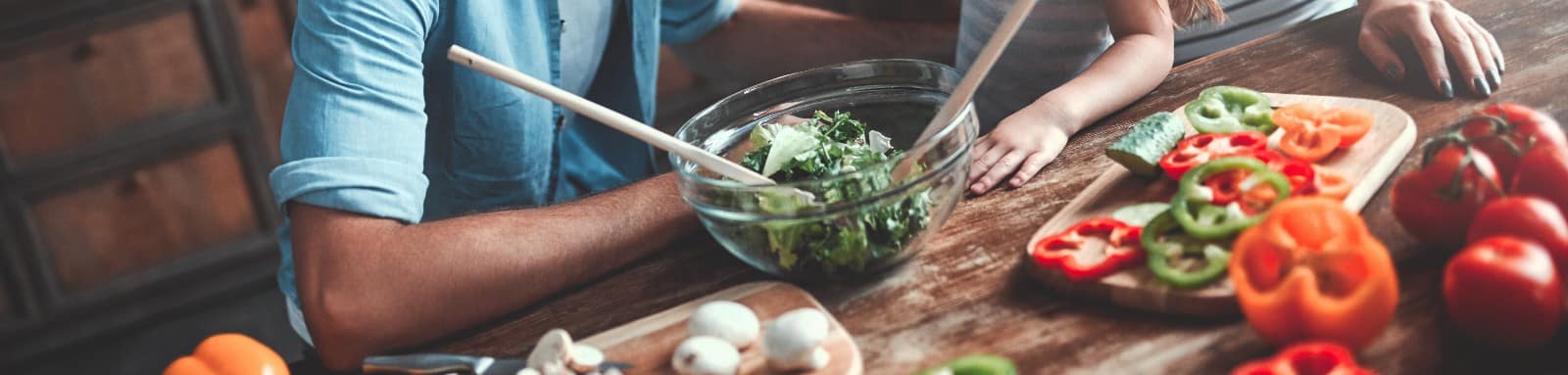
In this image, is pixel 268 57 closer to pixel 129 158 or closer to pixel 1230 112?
pixel 129 158

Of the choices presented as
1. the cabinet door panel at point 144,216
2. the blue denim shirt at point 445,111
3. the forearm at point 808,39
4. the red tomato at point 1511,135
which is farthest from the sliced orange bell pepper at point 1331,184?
the cabinet door panel at point 144,216

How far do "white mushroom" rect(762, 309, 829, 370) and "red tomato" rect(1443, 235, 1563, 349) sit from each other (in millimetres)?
466

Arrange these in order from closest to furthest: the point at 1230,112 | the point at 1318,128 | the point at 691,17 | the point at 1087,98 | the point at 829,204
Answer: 1. the point at 829,204
2. the point at 1318,128
3. the point at 1230,112
4. the point at 1087,98
5. the point at 691,17

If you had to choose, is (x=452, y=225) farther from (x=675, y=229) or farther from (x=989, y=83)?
(x=989, y=83)

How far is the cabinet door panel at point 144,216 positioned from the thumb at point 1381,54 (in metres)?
2.49

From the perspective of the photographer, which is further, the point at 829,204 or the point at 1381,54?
the point at 1381,54

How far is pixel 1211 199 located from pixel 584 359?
560mm

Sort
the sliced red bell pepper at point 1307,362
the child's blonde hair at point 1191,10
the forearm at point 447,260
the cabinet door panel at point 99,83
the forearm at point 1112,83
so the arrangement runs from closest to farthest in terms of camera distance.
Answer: the sliced red bell pepper at point 1307,362
the forearm at point 447,260
the forearm at point 1112,83
the child's blonde hair at point 1191,10
the cabinet door panel at point 99,83

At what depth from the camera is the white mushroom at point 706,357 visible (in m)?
0.94

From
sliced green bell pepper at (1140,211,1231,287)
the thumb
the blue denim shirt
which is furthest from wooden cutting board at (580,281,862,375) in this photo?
the thumb

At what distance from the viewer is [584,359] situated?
3.18ft

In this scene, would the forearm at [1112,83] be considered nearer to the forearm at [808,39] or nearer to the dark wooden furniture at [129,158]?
the forearm at [808,39]

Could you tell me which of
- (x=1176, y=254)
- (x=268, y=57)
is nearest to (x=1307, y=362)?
(x=1176, y=254)

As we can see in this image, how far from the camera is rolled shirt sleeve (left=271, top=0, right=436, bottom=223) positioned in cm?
125
